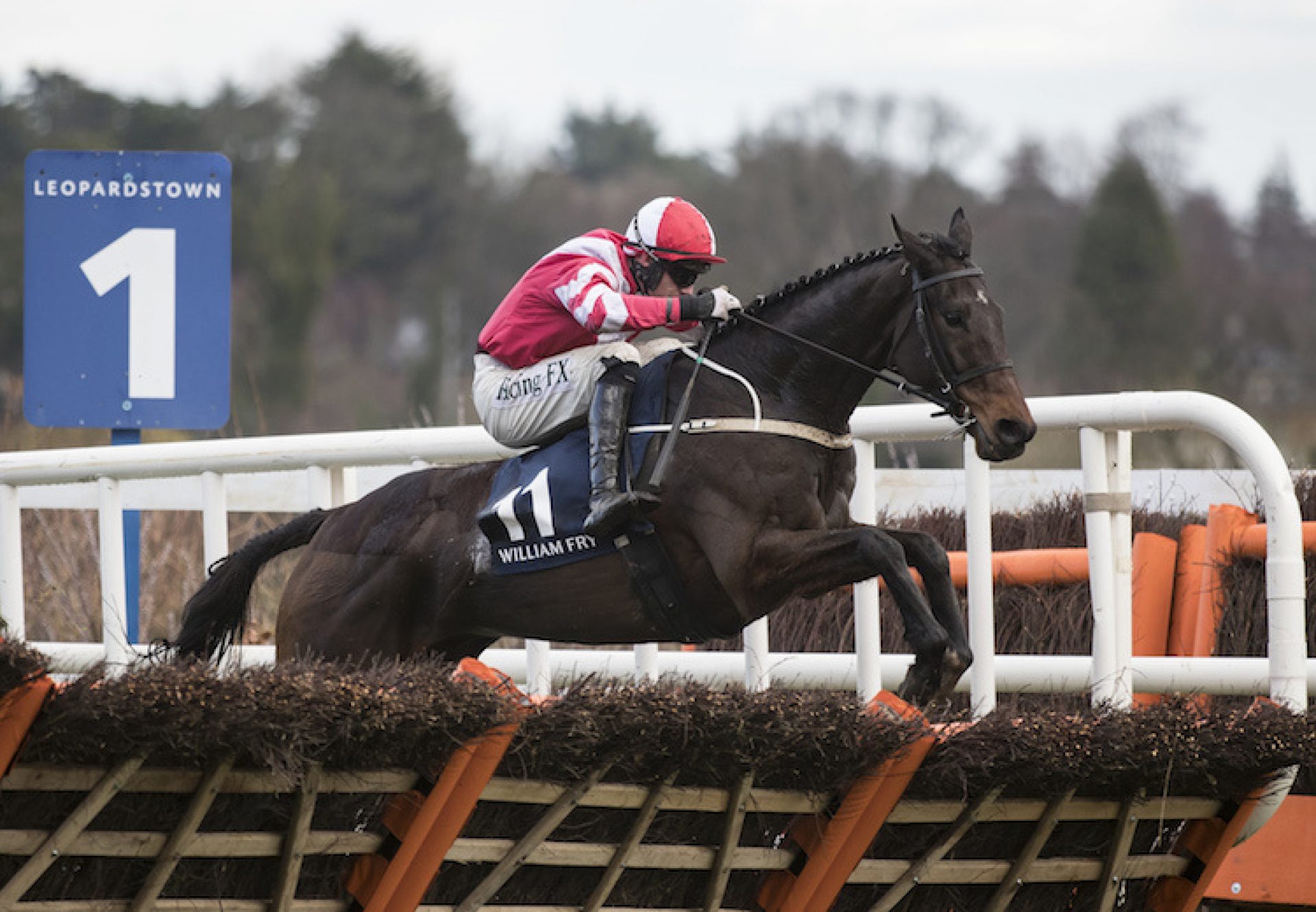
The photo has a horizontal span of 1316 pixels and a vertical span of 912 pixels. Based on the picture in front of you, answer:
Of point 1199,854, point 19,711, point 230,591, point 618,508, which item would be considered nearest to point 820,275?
point 618,508

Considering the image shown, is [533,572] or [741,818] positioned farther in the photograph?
[533,572]

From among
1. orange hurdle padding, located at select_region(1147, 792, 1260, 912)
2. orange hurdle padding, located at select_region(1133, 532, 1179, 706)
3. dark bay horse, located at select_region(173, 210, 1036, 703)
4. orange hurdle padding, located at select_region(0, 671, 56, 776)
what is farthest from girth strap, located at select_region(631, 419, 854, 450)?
orange hurdle padding, located at select_region(0, 671, 56, 776)

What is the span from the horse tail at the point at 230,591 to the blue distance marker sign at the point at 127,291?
614mm

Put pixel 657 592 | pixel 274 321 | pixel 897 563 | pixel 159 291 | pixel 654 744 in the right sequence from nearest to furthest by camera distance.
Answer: pixel 654 744
pixel 897 563
pixel 657 592
pixel 159 291
pixel 274 321

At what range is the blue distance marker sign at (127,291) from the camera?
669 centimetres

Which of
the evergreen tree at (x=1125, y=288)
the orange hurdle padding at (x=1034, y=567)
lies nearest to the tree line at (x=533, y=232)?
the evergreen tree at (x=1125, y=288)

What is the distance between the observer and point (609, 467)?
5.43 metres

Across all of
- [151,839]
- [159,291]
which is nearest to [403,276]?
[159,291]

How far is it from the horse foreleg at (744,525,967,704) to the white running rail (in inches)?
6.4

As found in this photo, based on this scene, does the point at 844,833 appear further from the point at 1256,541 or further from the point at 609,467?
the point at 1256,541

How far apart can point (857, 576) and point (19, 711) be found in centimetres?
237

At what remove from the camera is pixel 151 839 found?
3600 millimetres

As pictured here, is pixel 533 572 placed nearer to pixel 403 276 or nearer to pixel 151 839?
pixel 151 839

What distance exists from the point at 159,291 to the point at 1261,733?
12.7ft
